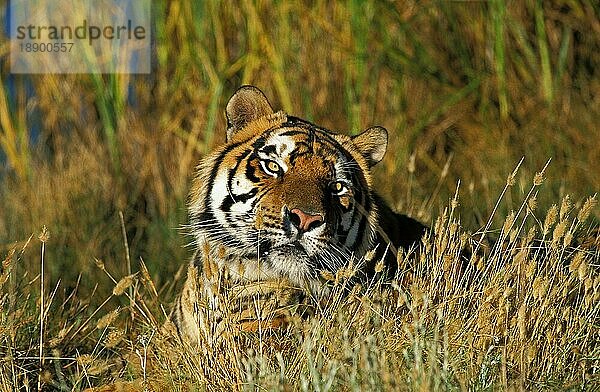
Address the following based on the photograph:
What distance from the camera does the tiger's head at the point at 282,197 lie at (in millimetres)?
3586

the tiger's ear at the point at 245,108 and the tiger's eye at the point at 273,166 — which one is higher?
the tiger's ear at the point at 245,108

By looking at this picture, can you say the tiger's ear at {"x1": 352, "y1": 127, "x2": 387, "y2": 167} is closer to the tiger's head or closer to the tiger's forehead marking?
the tiger's head

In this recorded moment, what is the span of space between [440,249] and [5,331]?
1512mm

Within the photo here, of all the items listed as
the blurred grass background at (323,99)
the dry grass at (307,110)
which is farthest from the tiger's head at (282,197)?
the blurred grass background at (323,99)

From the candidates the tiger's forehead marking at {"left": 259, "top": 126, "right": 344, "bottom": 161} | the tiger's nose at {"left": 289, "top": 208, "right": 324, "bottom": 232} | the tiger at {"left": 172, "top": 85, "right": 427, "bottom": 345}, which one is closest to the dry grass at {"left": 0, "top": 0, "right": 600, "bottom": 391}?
the tiger at {"left": 172, "top": 85, "right": 427, "bottom": 345}

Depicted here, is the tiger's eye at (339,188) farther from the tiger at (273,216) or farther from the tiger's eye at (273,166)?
the tiger's eye at (273,166)

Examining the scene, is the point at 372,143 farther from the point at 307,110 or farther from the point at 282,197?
the point at 307,110

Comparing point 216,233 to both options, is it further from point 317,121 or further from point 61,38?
point 61,38

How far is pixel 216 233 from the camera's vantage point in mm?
3852

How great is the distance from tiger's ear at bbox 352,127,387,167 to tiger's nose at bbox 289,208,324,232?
669mm

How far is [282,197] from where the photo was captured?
362 cm

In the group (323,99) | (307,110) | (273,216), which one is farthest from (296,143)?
(323,99)

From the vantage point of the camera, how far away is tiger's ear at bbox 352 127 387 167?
413 cm

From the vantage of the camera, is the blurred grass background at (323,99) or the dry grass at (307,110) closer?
the dry grass at (307,110)
